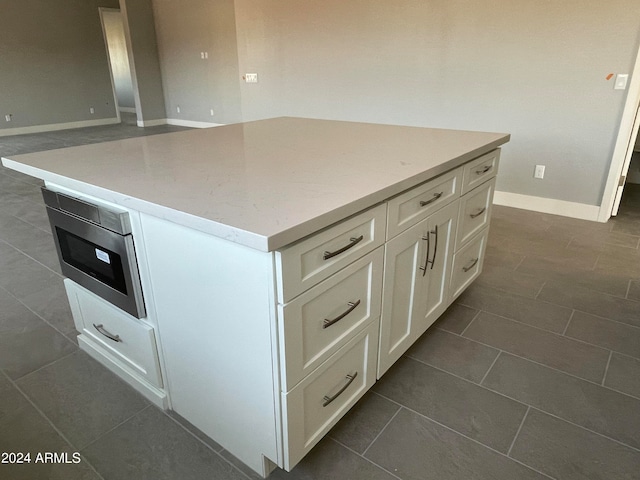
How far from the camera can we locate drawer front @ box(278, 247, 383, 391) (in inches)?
42.1

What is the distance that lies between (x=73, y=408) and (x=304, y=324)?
1.09m

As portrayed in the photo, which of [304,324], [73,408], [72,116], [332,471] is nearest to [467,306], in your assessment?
[332,471]

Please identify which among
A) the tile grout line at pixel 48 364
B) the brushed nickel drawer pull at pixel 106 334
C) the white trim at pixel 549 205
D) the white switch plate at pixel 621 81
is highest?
the white switch plate at pixel 621 81

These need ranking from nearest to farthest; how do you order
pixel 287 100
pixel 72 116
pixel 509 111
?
pixel 509 111, pixel 287 100, pixel 72 116

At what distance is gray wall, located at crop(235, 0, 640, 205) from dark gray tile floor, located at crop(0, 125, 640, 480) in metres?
1.28

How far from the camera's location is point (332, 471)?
1.35 meters

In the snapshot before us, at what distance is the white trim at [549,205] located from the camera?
350 centimetres

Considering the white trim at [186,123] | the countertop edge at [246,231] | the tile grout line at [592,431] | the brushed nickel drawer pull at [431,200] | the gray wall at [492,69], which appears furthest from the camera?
the white trim at [186,123]

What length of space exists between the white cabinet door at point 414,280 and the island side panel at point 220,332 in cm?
51

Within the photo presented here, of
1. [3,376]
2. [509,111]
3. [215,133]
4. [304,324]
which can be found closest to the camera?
[304,324]

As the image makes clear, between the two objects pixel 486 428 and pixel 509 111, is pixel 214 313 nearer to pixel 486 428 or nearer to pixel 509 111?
pixel 486 428

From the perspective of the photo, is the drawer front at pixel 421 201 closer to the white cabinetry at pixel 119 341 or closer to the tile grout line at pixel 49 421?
the white cabinetry at pixel 119 341

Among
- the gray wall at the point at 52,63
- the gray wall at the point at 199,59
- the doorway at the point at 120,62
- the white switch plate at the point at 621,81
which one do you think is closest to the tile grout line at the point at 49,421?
the white switch plate at the point at 621,81

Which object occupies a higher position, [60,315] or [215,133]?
[215,133]
